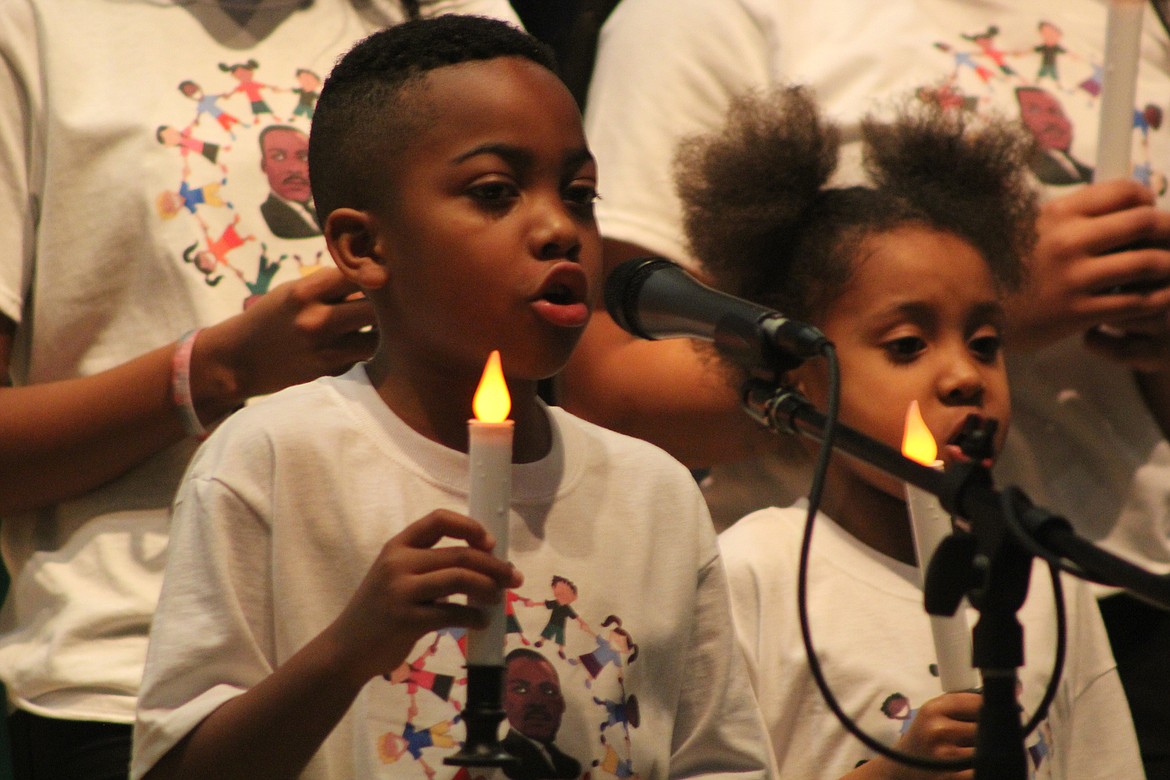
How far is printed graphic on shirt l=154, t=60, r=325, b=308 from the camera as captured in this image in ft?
5.82

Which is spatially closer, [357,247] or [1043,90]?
[357,247]

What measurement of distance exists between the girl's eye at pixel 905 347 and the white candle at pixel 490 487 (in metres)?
0.88

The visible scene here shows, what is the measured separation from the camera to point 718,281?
207 centimetres

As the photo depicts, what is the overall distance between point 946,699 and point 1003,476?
726 millimetres

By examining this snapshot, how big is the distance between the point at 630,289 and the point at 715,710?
0.46 meters

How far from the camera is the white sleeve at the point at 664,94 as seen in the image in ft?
6.84

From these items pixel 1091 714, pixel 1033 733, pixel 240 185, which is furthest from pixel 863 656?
pixel 240 185

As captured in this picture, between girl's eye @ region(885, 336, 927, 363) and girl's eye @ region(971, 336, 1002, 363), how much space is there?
0.25 ft

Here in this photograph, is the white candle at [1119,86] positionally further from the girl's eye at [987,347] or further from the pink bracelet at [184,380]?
the pink bracelet at [184,380]

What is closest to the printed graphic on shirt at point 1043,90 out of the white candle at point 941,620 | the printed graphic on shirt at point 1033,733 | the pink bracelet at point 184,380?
the printed graphic on shirt at point 1033,733

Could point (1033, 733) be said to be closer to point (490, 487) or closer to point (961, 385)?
point (961, 385)

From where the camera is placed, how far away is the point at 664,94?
6.92ft

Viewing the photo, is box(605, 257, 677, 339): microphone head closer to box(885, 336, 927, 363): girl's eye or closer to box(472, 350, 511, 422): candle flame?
box(472, 350, 511, 422): candle flame

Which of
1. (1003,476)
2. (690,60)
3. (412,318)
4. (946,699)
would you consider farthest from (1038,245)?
(412,318)
